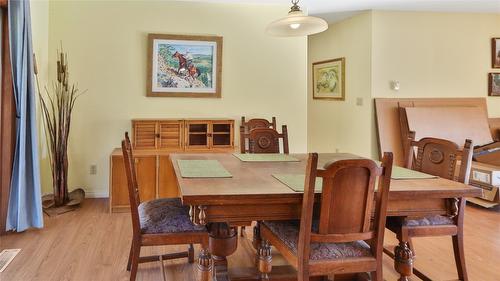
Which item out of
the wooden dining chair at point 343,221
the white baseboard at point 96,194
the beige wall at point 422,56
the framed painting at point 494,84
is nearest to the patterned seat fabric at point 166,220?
the wooden dining chair at point 343,221

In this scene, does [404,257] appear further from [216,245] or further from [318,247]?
[216,245]

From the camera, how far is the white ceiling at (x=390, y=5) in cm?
473

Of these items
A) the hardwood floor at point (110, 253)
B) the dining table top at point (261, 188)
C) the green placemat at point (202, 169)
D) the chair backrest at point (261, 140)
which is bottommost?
the hardwood floor at point (110, 253)

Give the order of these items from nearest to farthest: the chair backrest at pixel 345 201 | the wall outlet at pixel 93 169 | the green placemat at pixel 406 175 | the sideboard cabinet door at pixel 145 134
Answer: the chair backrest at pixel 345 201
the green placemat at pixel 406 175
the sideboard cabinet door at pixel 145 134
the wall outlet at pixel 93 169

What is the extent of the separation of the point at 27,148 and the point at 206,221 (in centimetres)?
231

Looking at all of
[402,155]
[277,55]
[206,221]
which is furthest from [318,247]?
[402,155]

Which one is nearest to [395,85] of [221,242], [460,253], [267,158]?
[267,158]

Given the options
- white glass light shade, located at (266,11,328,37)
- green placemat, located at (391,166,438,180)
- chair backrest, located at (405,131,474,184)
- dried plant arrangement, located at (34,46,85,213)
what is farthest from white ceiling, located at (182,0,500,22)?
green placemat, located at (391,166,438,180)

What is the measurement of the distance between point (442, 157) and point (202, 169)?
1484mm

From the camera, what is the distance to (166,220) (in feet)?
6.96

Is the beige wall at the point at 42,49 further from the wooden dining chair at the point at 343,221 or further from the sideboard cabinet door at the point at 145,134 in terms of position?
the wooden dining chair at the point at 343,221

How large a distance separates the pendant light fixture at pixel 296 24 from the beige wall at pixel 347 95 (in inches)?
109

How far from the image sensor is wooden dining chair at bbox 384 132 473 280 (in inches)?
85.5

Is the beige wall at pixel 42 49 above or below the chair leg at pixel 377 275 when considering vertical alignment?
above
